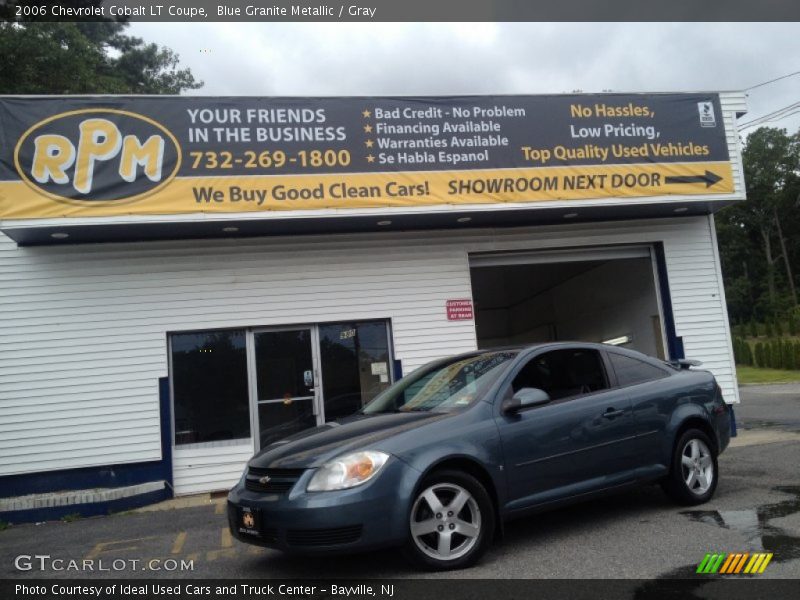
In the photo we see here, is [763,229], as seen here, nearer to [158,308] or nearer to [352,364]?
[352,364]

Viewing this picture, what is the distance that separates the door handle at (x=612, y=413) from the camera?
598cm

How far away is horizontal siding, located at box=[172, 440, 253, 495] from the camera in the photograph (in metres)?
10.1

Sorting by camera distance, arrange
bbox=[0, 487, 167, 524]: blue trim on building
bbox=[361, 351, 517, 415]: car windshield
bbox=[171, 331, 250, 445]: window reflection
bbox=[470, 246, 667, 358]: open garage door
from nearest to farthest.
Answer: bbox=[361, 351, 517, 415]: car windshield < bbox=[0, 487, 167, 524]: blue trim on building < bbox=[171, 331, 250, 445]: window reflection < bbox=[470, 246, 667, 358]: open garage door

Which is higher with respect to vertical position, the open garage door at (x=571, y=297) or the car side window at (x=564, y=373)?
the open garage door at (x=571, y=297)

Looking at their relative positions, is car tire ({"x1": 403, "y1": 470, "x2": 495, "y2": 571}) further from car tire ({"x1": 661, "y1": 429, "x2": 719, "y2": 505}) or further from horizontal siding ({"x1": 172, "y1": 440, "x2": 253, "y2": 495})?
horizontal siding ({"x1": 172, "y1": 440, "x2": 253, "y2": 495})

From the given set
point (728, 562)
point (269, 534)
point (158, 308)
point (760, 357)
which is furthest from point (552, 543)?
point (760, 357)

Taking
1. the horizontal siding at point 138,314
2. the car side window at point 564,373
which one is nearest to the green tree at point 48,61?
the horizontal siding at point 138,314

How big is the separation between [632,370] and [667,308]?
601 centimetres

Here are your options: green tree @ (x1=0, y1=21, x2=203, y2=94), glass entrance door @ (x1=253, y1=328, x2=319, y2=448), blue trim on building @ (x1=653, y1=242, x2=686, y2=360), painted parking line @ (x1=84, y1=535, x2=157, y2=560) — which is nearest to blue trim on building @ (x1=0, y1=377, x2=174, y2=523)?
glass entrance door @ (x1=253, y1=328, x2=319, y2=448)

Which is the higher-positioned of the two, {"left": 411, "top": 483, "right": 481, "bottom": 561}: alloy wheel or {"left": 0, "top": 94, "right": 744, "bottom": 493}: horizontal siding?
{"left": 0, "top": 94, "right": 744, "bottom": 493}: horizontal siding

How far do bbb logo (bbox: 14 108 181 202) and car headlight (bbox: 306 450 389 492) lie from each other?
595 centimetres

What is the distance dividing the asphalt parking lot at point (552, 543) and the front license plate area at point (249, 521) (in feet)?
1.32

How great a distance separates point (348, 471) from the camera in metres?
4.77

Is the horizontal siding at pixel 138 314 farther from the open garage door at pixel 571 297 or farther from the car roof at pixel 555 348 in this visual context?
the car roof at pixel 555 348
